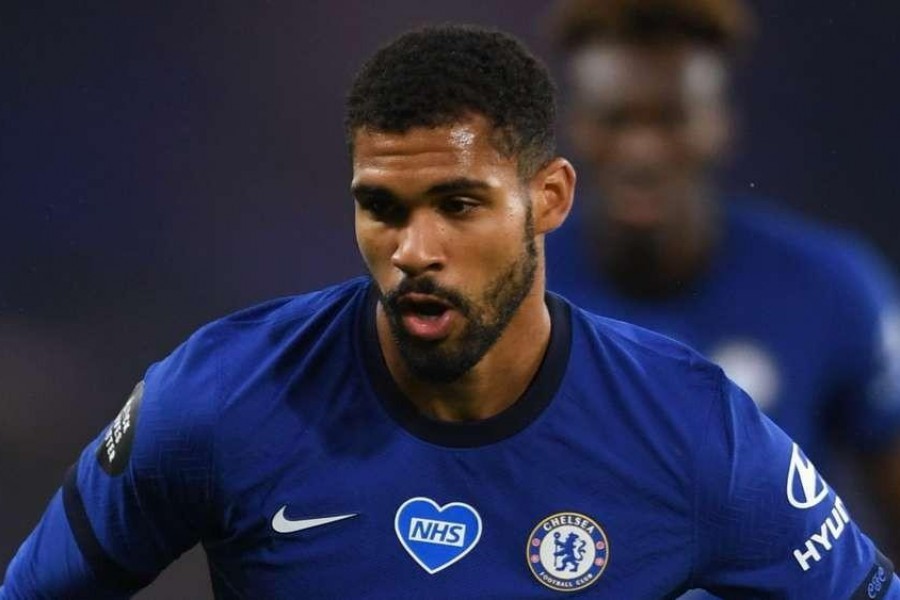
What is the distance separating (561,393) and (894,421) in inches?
48.9

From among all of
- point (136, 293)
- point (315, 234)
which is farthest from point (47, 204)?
point (315, 234)

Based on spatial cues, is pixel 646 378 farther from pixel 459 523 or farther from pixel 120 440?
pixel 120 440

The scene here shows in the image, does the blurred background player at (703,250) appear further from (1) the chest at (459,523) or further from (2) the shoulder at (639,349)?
(1) the chest at (459,523)

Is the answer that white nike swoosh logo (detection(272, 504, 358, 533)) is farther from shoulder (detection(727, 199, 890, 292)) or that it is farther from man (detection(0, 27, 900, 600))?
shoulder (detection(727, 199, 890, 292))

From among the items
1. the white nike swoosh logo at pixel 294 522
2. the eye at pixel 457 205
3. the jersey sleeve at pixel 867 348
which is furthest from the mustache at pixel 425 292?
the jersey sleeve at pixel 867 348

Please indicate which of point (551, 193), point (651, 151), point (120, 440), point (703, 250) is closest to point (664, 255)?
point (703, 250)

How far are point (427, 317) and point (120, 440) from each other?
489 millimetres

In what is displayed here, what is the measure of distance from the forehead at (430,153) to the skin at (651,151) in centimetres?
116

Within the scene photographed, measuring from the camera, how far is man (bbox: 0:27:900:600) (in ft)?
7.18

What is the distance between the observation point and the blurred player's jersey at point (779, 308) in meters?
3.25

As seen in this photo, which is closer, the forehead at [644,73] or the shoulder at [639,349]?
the shoulder at [639,349]

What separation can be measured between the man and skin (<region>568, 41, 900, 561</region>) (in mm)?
936

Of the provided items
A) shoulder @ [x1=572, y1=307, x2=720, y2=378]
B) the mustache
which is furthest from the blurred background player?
the mustache

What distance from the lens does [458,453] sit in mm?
2258
